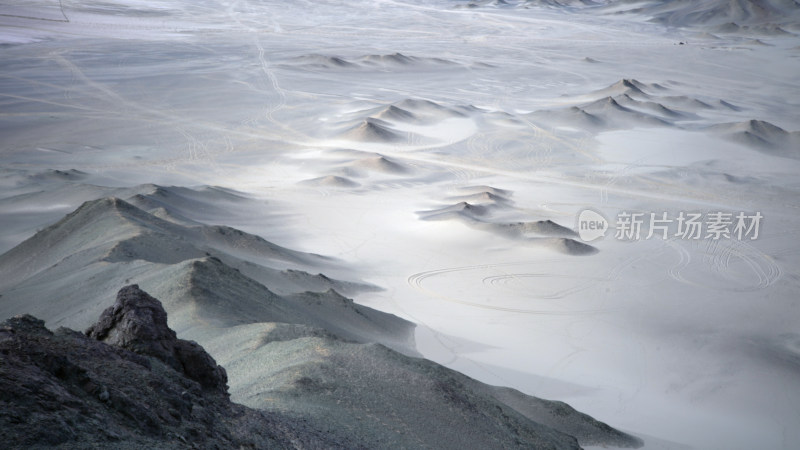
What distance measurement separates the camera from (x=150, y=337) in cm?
490

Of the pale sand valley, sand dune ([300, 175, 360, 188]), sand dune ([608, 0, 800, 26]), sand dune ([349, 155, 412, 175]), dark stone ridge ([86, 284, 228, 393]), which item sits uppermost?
sand dune ([608, 0, 800, 26])

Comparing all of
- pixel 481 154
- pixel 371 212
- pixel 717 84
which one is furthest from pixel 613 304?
pixel 717 84

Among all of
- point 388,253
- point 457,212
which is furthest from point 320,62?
point 388,253

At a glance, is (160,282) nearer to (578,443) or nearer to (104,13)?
(578,443)

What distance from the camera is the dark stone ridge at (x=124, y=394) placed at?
11.6 ft

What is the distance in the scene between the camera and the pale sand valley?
509 cm

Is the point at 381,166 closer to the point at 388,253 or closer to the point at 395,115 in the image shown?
the point at 395,115

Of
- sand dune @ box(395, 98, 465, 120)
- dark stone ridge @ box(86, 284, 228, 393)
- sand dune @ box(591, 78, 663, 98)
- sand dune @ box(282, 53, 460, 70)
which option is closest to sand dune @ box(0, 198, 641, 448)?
dark stone ridge @ box(86, 284, 228, 393)

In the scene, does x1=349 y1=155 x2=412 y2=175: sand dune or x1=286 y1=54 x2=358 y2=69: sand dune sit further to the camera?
x1=286 y1=54 x2=358 y2=69: sand dune

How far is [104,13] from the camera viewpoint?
53750 millimetres

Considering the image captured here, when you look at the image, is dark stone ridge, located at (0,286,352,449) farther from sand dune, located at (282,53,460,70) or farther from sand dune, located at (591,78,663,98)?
sand dune, located at (282,53,460,70)

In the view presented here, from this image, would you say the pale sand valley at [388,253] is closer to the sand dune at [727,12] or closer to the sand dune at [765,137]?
the sand dune at [765,137]

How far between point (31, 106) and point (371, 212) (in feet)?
54.1

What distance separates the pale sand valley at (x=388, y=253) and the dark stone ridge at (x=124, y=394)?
0.06ft
